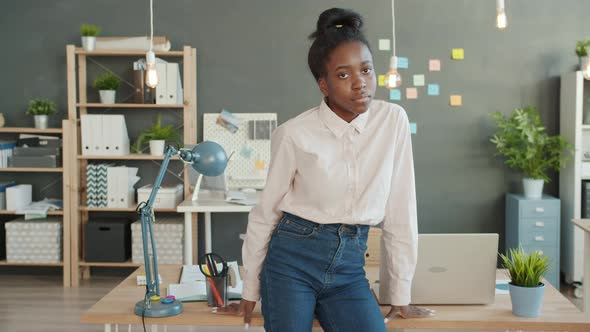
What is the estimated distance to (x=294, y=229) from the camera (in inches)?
81.7

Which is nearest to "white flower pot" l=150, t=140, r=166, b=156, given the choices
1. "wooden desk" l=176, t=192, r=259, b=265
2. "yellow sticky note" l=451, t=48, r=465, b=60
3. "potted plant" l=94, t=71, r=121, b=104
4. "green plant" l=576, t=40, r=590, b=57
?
"potted plant" l=94, t=71, r=121, b=104

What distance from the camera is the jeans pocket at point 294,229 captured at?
2.05m

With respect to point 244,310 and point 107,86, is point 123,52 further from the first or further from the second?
point 244,310

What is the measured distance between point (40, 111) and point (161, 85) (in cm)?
93

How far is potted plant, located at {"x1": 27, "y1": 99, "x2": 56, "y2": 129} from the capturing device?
534cm

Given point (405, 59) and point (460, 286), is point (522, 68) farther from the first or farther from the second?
point (460, 286)

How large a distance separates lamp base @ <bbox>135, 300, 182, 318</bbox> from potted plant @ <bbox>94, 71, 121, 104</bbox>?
11.1 ft

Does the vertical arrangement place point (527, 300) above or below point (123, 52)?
below

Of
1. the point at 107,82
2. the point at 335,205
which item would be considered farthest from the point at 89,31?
the point at 335,205

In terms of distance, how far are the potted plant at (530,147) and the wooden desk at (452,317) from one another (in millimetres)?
2922

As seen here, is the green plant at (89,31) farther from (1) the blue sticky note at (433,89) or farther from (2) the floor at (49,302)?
(1) the blue sticky note at (433,89)

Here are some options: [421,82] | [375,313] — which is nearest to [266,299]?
[375,313]

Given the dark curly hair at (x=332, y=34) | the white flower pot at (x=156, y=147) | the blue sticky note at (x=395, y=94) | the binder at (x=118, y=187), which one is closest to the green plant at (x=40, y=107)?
the binder at (x=118, y=187)

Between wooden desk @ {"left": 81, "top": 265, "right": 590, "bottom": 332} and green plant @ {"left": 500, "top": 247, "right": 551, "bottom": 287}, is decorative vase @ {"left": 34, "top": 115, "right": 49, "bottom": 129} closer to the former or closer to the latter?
wooden desk @ {"left": 81, "top": 265, "right": 590, "bottom": 332}
